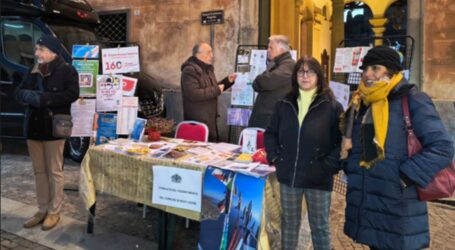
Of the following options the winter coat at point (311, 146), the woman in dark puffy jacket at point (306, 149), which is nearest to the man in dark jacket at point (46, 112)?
the woman in dark puffy jacket at point (306, 149)

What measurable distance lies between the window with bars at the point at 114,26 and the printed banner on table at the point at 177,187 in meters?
6.32

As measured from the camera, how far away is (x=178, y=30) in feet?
27.5

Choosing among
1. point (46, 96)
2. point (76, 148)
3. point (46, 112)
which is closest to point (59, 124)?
point (46, 112)

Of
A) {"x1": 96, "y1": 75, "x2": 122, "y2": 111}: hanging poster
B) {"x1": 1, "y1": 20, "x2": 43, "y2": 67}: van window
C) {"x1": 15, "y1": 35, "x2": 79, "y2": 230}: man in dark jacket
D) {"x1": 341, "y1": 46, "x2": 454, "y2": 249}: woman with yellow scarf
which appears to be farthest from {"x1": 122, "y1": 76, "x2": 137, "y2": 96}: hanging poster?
{"x1": 341, "y1": 46, "x2": 454, "y2": 249}: woman with yellow scarf

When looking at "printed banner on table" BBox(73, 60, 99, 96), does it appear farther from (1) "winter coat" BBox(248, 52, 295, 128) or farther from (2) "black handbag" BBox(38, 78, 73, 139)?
(1) "winter coat" BBox(248, 52, 295, 128)

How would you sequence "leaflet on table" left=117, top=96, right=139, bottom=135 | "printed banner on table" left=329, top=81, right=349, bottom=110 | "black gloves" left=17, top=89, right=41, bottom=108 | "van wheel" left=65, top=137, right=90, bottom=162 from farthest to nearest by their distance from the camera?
"van wheel" left=65, top=137, right=90, bottom=162
"printed banner on table" left=329, top=81, right=349, bottom=110
"leaflet on table" left=117, top=96, right=139, bottom=135
"black gloves" left=17, top=89, right=41, bottom=108

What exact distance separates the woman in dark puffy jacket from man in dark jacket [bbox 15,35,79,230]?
2.05m

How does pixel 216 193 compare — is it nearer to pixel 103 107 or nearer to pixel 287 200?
pixel 287 200

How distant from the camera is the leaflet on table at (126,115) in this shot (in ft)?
15.4

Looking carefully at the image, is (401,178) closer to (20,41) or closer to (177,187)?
(177,187)

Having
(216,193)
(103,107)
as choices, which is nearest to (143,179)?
(216,193)

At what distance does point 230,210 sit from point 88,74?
3.03 metres

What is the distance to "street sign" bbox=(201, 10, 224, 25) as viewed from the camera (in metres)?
7.88

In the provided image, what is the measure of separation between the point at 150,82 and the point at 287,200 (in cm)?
508
